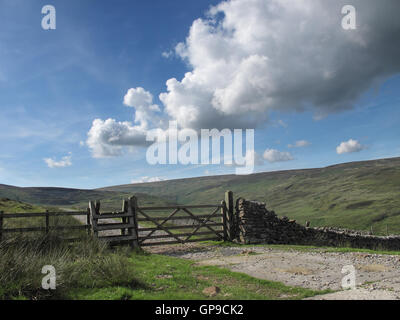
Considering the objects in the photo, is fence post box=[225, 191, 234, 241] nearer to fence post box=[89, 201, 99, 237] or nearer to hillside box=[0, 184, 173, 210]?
fence post box=[89, 201, 99, 237]

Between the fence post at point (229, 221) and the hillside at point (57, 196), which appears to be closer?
the fence post at point (229, 221)

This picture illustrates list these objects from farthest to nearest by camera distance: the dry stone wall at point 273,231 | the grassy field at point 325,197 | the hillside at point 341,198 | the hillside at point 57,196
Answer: the hillside at point 57,196, the grassy field at point 325,197, the hillside at point 341,198, the dry stone wall at point 273,231

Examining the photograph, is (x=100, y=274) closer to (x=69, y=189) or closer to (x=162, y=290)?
(x=162, y=290)

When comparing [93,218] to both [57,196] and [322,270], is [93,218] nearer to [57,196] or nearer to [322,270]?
[322,270]

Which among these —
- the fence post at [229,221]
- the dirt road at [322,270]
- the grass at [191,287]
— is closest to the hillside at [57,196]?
the fence post at [229,221]

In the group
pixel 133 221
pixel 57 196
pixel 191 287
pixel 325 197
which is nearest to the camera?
pixel 191 287

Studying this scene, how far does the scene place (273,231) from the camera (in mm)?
15898

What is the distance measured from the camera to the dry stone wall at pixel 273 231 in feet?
49.8

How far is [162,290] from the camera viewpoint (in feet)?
20.9

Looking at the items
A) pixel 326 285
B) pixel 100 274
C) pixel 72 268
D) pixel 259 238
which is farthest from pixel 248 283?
pixel 259 238

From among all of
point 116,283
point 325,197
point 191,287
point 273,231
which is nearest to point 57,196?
point 325,197

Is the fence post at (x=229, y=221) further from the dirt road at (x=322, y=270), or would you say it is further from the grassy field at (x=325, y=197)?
the grassy field at (x=325, y=197)

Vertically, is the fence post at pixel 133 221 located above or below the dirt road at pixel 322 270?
above
